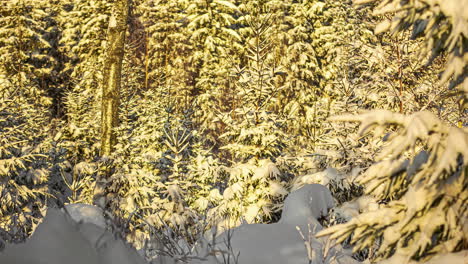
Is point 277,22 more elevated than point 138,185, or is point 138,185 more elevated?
point 277,22

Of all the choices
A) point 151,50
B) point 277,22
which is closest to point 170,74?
point 151,50

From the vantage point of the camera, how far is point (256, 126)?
9438mm

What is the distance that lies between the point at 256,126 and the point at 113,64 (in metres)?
3.61

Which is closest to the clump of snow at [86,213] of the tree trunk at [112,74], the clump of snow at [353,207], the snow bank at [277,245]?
the snow bank at [277,245]

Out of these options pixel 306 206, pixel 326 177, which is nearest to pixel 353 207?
pixel 326 177

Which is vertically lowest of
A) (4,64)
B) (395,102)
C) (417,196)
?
(4,64)

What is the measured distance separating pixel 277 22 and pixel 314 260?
23.6m

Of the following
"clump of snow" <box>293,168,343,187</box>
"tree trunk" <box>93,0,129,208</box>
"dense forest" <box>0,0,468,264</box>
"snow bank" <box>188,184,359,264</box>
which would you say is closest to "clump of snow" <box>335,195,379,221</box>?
"dense forest" <box>0,0,468,264</box>

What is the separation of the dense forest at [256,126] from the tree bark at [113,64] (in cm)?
3

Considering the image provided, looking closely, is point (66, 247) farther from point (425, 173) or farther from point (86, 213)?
point (86, 213)

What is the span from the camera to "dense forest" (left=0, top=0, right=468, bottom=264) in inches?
85.4

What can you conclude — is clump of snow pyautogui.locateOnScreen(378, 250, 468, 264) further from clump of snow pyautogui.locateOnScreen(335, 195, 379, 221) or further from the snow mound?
clump of snow pyautogui.locateOnScreen(335, 195, 379, 221)

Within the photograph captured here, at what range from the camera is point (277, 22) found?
1004 inches

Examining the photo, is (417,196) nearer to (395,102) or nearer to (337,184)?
(337,184)
